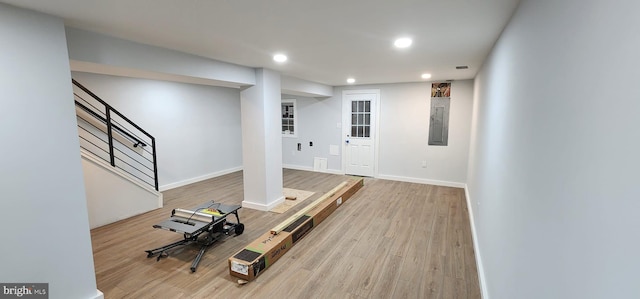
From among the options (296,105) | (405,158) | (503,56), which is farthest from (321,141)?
(503,56)

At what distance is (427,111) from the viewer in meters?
5.80

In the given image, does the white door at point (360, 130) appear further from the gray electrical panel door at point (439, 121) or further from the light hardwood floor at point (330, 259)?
the light hardwood floor at point (330, 259)

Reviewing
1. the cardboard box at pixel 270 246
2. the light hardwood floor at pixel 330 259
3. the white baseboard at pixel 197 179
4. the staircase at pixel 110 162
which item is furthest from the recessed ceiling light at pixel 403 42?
the white baseboard at pixel 197 179

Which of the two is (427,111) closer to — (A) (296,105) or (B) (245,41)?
(A) (296,105)

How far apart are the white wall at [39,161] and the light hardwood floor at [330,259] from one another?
2.24 feet

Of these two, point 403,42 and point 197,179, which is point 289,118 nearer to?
point 197,179

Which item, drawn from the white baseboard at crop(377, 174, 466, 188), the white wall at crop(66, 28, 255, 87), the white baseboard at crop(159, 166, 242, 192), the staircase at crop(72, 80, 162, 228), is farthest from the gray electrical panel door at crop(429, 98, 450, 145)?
the staircase at crop(72, 80, 162, 228)

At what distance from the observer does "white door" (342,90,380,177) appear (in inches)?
252

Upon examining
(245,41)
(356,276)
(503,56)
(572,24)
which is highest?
(245,41)

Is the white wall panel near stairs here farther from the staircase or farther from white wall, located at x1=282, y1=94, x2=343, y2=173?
white wall, located at x1=282, y1=94, x2=343, y2=173

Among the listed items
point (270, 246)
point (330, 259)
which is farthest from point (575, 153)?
point (270, 246)

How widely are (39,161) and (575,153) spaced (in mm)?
2870

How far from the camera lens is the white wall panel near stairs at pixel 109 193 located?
3650 millimetres

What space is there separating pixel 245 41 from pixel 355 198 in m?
3.43
